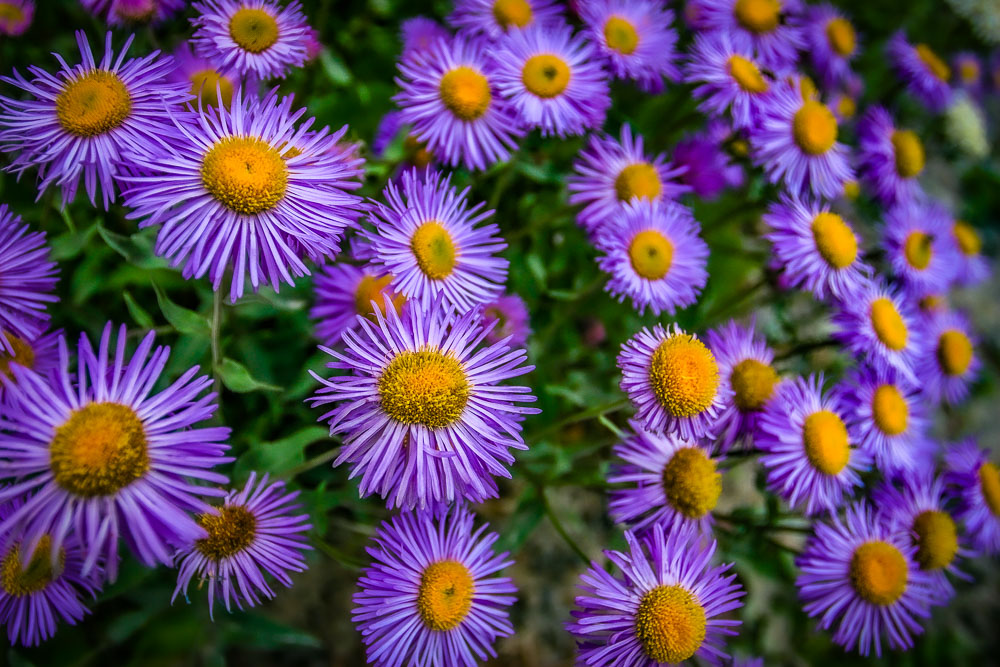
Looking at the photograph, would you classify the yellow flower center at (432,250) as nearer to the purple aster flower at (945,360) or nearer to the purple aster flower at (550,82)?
the purple aster flower at (550,82)

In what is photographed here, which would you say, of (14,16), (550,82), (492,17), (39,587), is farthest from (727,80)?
(39,587)

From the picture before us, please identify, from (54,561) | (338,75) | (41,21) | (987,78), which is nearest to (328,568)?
(54,561)

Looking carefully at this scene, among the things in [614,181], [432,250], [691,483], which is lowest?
[691,483]

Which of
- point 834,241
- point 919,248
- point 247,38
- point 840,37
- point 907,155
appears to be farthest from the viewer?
point 840,37

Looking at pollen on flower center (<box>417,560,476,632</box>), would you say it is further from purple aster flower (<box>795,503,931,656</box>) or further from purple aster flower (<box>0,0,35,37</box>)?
purple aster flower (<box>0,0,35,37</box>)

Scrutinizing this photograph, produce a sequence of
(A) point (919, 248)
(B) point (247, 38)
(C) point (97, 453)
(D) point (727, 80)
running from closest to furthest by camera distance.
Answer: (C) point (97, 453)
(B) point (247, 38)
(D) point (727, 80)
(A) point (919, 248)

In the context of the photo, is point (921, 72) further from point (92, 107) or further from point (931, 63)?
point (92, 107)

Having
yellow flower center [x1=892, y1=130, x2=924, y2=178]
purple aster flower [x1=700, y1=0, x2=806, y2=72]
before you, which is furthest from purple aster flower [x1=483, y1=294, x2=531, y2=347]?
yellow flower center [x1=892, y1=130, x2=924, y2=178]

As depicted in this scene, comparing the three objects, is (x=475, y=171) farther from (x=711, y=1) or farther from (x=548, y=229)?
(x=711, y=1)
